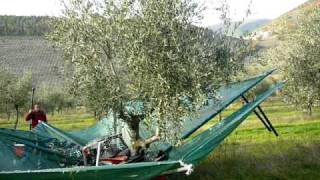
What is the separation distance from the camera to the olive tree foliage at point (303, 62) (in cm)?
2781

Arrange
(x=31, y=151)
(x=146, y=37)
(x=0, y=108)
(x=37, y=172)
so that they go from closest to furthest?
(x=37, y=172)
(x=146, y=37)
(x=31, y=151)
(x=0, y=108)

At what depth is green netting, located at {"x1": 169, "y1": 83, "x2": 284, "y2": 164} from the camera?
33.0 feet

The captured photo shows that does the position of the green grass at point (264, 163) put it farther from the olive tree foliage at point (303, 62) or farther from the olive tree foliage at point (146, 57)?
the olive tree foliage at point (303, 62)

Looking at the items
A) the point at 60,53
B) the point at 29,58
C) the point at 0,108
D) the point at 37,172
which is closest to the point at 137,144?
the point at 60,53

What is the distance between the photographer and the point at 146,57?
10781mm

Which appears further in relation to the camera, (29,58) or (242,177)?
(29,58)

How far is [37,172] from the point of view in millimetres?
8695

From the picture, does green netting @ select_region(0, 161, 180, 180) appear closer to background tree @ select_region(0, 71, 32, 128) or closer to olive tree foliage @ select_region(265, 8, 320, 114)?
olive tree foliage @ select_region(265, 8, 320, 114)

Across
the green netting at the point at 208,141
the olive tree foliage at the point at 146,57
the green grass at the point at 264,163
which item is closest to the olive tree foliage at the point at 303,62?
the green grass at the point at 264,163

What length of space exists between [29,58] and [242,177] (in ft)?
424

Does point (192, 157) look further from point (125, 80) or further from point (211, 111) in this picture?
point (211, 111)

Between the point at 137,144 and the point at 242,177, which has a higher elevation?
the point at 137,144

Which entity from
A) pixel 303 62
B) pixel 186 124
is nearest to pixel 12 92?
pixel 303 62

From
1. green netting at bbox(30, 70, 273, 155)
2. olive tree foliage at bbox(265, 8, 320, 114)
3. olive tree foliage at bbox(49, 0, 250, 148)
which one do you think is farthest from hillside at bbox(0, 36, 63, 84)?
olive tree foliage at bbox(49, 0, 250, 148)
